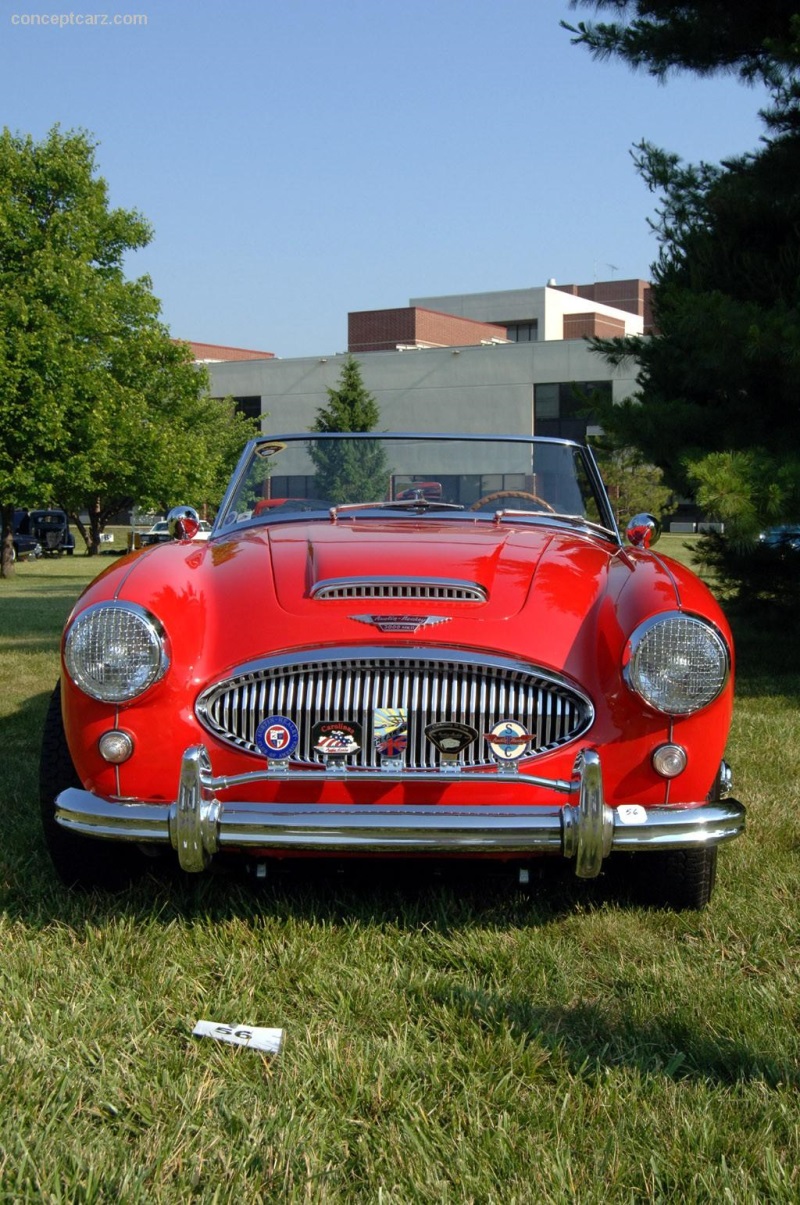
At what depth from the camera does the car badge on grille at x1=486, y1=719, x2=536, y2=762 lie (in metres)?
3.08

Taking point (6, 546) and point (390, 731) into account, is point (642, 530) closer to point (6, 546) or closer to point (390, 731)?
point (390, 731)

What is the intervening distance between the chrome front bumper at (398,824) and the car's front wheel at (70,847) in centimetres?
38

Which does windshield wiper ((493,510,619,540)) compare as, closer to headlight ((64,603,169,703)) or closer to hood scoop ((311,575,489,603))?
hood scoop ((311,575,489,603))

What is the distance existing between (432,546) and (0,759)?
8.85 ft

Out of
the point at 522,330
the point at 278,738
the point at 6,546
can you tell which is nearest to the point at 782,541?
the point at 278,738

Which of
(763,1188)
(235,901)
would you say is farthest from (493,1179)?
(235,901)

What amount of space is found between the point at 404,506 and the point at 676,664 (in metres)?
1.70

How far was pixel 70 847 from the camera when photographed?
3369 millimetres

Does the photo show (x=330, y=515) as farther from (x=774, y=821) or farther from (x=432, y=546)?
(x=774, y=821)

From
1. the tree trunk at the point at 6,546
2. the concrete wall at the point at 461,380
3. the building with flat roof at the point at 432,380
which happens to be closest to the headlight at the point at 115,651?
the tree trunk at the point at 6,546

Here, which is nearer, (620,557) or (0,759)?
Answer: (620,557)

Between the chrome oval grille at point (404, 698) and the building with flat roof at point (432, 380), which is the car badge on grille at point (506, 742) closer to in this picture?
the chrome oval grille at point (404, 698)

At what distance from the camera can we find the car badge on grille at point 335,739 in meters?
3.08

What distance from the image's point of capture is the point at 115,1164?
6.76ft
